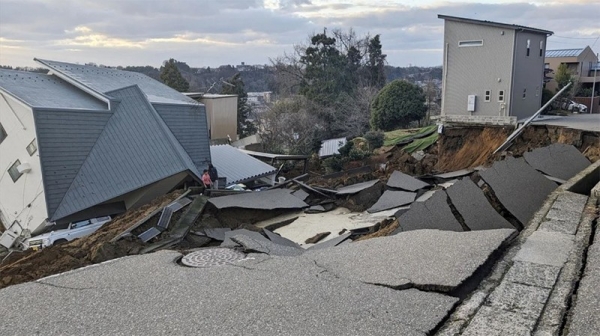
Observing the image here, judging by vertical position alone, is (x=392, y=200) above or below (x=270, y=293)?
below

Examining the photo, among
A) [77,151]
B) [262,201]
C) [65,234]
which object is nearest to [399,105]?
[262,201]

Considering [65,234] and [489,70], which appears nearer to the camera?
[65,234]

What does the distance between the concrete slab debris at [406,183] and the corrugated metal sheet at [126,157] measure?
8.02 meters

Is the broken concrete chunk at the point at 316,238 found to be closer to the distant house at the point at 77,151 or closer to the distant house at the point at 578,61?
the distant house at the point at 77,151

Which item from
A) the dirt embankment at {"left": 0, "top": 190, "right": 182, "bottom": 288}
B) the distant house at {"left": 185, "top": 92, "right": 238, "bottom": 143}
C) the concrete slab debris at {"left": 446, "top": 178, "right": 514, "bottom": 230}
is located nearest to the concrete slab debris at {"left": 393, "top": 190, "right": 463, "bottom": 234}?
the concrete slab debris at {"left": 446, "top": 178, "right": 514, "bottom": 230}

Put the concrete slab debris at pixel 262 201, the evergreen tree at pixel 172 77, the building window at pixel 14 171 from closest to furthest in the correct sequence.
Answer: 1. the concrete slab debris at pixel 262 201
2. the building window at pixel 14 171
3. the evergreen tree at pixel 172 77

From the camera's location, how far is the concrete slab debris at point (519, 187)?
7.45 meters

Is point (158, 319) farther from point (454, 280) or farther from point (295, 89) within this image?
point (295, 89)

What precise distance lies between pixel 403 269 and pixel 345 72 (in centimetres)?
4622

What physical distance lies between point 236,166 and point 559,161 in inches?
562

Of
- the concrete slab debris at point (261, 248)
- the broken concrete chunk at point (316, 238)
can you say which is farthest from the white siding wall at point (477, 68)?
the concrete slab debris at point (261, 248)

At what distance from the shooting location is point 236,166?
71.2 feet

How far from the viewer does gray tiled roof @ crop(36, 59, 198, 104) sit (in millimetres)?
19641

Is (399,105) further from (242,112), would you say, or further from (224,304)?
(224,304)
